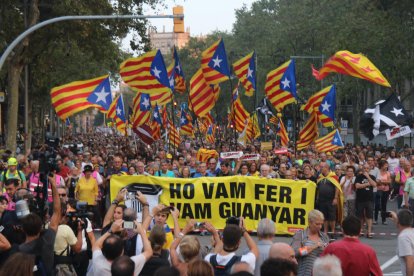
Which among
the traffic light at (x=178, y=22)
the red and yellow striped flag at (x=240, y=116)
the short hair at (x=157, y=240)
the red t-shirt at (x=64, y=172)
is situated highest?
the traffic light at (x=178, y=22)

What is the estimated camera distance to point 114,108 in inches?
1372

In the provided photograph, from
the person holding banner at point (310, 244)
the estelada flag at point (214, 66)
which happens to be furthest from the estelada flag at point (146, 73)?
the person holding banner at point (310, 244)

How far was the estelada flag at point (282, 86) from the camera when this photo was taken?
26031 mm

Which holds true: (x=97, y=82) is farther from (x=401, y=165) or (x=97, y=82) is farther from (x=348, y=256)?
(x=348, y=256)

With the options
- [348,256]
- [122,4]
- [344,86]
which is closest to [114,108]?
[122,4]

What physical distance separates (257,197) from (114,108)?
2131 cm

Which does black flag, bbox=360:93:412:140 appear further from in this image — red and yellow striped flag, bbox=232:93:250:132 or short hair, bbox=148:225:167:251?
short hair, bbox=148:225:167:251

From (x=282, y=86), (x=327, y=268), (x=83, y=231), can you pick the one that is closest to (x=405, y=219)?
(x=327, y=268)

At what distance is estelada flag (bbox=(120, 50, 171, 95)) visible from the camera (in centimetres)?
2345

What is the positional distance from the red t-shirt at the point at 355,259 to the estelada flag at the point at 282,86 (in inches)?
709

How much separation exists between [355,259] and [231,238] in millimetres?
1121

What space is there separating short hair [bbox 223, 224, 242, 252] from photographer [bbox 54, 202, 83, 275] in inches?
77.3

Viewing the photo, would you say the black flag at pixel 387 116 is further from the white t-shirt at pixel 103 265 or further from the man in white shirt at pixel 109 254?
the white t-shirt at pixel 103 265

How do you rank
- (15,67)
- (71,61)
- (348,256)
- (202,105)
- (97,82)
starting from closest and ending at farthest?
(348,256) → (97,82) → (202,105) → (15,67) → (71,61)
